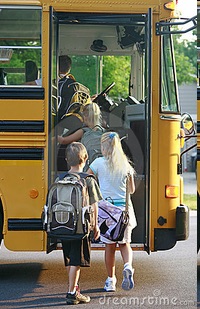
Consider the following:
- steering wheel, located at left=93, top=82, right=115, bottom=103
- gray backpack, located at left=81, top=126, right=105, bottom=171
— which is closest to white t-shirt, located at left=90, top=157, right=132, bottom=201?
gray backpack, located at left=81, top=126, right=105, bottom=171

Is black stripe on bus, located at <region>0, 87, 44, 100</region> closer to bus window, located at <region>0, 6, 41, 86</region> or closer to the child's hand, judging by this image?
bus window, located at <region>0, 6, 41, 86</region>

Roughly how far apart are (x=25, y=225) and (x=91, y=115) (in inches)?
47.1

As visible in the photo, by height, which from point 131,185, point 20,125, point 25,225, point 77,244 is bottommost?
point 77,244

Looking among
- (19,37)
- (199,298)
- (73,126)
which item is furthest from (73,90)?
(199,298)

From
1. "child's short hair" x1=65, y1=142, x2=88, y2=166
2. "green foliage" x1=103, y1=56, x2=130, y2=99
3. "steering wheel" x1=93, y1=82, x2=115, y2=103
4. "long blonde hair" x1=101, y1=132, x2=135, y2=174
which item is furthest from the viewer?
"green foliage" x1=103, y1=56, x2=130, y2=99

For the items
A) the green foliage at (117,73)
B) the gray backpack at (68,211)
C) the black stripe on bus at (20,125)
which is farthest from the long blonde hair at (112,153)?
the green foliage at (117,73)

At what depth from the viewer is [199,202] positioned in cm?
642

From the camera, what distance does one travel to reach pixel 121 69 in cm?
812

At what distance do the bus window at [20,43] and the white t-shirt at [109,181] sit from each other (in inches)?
37.4

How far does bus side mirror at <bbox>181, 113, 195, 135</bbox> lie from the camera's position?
638 cm

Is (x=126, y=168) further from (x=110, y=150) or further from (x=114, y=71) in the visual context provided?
(x=114, y=71)

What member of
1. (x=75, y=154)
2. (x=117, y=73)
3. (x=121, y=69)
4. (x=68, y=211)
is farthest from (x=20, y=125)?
(x=121, y=69)

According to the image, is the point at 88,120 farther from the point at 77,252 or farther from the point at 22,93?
the point at 77,252

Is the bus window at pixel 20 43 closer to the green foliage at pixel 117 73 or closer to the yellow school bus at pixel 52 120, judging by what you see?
the yellow school bus at pixel 52 120
